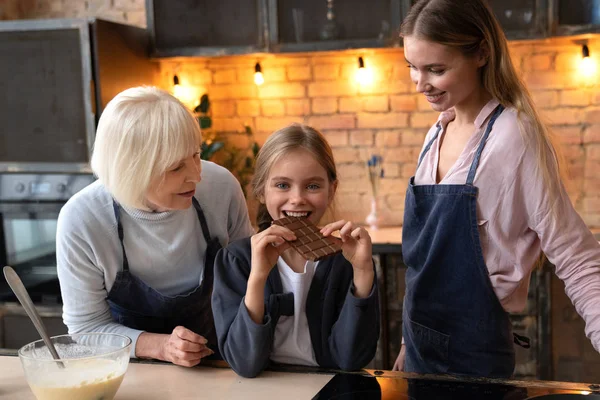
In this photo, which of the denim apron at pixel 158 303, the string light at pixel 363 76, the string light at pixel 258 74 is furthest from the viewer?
the string light at pixel 258 74

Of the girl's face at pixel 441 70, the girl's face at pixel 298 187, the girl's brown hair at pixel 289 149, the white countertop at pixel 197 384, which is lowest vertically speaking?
the white countertop at pixel 197 384

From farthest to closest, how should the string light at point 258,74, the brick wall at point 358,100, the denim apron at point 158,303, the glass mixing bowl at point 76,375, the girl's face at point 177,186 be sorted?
the string light at point 258,74
the brick wall at point 358,100
the denim apron at point 158,303
the girl's face at point 177,186
the glass mixing bowl at point 76,375

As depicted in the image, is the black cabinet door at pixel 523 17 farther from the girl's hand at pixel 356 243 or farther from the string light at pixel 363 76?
the girl's hand at pixel 356 243

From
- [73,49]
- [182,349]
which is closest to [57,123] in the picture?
[73,49]

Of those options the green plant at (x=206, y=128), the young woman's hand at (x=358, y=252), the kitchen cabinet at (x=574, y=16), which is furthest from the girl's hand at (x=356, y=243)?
the green plant at (x=206, y=128)

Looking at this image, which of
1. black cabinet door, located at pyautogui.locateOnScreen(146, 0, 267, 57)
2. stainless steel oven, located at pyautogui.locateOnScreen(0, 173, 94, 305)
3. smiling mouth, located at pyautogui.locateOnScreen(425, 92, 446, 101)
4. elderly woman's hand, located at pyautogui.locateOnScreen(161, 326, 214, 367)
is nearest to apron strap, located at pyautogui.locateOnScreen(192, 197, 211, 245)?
elderly woman's hand, located at pyautogui.locateOnScreen(161, 326, 214, 367)

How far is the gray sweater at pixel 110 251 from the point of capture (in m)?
1.92

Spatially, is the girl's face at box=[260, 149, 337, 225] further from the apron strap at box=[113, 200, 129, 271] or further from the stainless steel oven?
the stainless steel oven

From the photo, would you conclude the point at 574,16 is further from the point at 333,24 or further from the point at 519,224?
the point at 519,224

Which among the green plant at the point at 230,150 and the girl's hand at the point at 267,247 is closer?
the girl's hand at the point at 267,247

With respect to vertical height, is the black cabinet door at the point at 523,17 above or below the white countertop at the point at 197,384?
above

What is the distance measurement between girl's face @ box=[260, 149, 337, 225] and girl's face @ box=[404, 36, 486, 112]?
341 millimetres

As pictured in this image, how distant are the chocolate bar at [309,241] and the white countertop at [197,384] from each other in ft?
0.91

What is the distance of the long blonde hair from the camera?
1.72 metres
